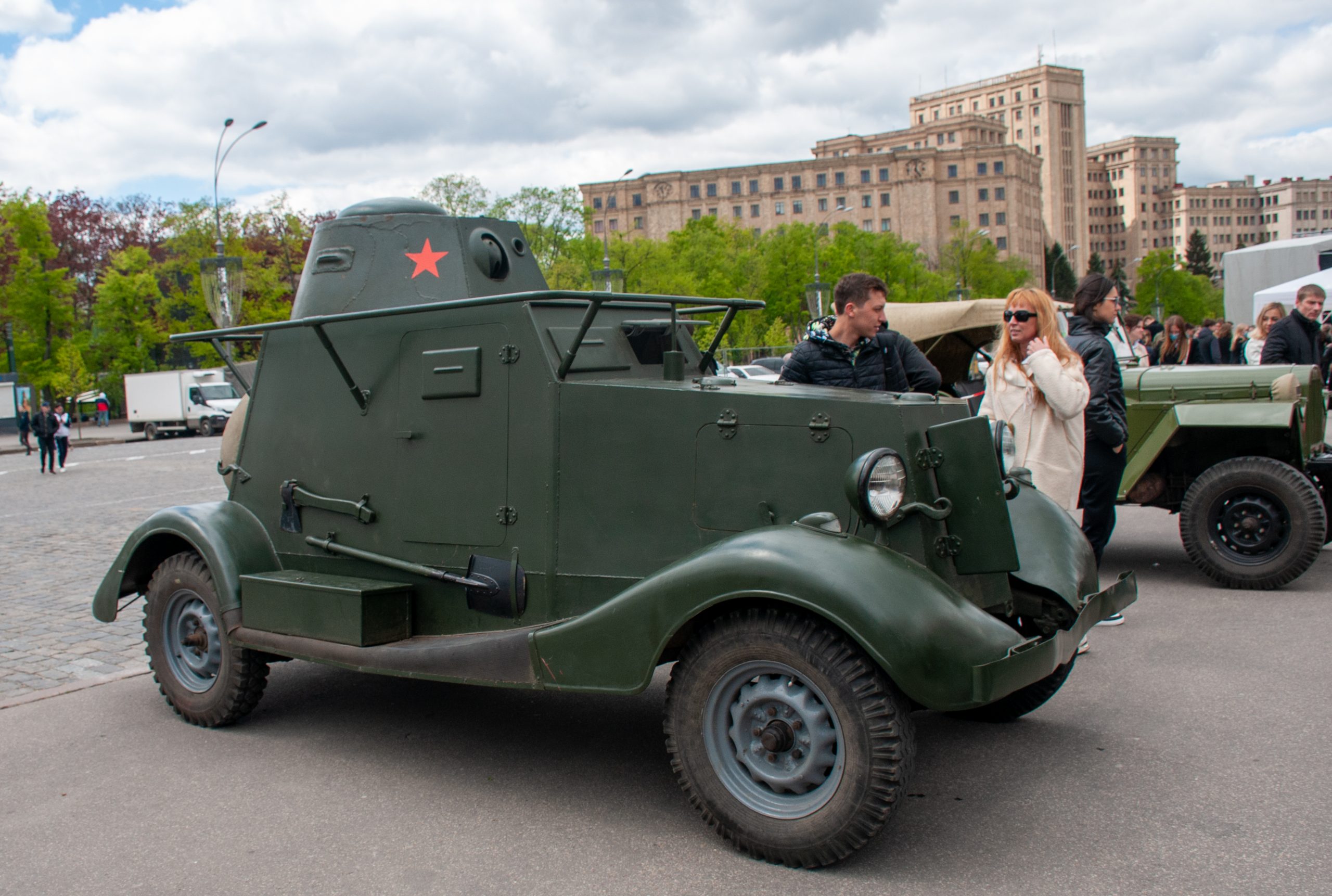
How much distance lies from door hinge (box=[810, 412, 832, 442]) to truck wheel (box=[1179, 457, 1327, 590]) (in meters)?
4.78

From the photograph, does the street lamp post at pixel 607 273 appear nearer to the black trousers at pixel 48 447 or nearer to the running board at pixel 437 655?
the running board at pixel 437 655

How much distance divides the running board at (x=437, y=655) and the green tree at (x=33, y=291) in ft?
128

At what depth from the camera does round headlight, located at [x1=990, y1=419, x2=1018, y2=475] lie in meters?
4.32

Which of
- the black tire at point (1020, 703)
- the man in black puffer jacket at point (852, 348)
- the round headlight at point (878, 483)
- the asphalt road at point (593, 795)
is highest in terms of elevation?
the man in black puffer jacket at point (852, 348)

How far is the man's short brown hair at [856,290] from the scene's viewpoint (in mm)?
5062

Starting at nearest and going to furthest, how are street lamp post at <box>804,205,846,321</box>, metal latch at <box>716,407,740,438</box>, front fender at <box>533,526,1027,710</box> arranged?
front fender at <box>533,526,1027,710</box> < metal latch at <box>716,407,740,438</box> < street lamp post at <box>804,205,846,321</box>

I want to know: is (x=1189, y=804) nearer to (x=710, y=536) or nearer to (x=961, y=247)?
(x=710, y=536)

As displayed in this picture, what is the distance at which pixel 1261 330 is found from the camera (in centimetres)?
1208

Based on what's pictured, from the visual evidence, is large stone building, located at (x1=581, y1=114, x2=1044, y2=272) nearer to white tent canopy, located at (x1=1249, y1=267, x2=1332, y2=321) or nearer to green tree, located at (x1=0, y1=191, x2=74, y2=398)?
green tree, located at (x1=0, y1=191, x2=74, y2=398)

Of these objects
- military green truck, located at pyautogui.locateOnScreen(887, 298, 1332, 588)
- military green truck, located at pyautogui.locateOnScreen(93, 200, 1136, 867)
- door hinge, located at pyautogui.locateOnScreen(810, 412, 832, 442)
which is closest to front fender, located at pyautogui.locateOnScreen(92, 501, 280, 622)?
military green truck, located at pyautogui.locateOnScreen(93, 200, 1136, 867)

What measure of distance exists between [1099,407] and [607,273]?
858 inches

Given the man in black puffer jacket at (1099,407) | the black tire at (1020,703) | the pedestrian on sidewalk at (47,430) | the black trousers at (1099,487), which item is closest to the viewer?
the black tire at (1020,703)

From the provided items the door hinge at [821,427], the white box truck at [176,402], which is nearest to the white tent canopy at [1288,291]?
the door hinge at [821,427]

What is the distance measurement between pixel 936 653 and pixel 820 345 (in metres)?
2.21
